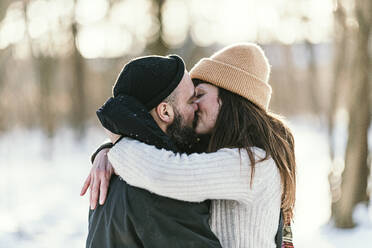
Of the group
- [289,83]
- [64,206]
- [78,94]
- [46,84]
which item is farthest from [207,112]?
[289,83]

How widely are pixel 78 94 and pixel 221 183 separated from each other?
22.9 meters

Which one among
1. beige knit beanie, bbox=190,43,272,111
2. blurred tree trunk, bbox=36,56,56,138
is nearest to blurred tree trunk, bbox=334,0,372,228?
beige knit beanie, bbox=190,43,272,111

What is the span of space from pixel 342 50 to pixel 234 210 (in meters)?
8.29

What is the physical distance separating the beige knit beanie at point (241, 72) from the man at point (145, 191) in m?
0.27

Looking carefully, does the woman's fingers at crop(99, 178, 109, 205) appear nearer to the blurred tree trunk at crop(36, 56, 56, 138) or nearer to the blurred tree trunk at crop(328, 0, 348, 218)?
the blurred tree trunk at crop(328, 0, 348, 218)

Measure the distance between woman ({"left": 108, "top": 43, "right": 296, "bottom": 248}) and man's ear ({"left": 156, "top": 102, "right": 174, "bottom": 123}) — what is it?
20 centimetres

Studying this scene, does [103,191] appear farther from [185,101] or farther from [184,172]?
[185,101]

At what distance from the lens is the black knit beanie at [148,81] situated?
2.17m

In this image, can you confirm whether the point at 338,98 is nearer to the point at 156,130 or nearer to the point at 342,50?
the point at 342,50

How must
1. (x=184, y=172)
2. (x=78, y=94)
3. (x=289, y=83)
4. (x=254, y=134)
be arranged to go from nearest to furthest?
1. (x=184, y=172)
2. (x=254, y=134)
3. (x=78, y=94)
4. (x=289, y=83)

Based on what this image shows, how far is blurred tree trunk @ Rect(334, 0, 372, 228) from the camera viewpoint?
21.6ft

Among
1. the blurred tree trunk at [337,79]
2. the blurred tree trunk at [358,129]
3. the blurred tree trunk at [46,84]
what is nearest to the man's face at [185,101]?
the blurred tree trunk at [358,129]

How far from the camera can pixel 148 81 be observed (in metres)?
2.17

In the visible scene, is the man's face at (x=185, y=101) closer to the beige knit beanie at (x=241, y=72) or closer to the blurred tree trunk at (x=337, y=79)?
the beige knit beanie at (x=241, y=72)
